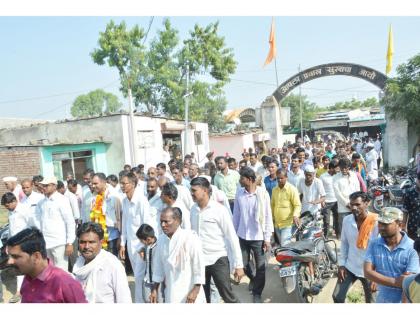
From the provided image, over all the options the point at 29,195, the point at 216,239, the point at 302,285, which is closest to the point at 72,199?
the point at 29,195

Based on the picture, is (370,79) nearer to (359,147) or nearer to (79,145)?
(359,147)

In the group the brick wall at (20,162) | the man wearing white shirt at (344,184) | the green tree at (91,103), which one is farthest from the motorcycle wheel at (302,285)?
the green tree at (91,103)

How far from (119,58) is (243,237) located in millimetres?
19650

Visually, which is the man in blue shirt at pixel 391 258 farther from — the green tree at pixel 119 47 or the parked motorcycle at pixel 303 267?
the green tree at pixel 119 47

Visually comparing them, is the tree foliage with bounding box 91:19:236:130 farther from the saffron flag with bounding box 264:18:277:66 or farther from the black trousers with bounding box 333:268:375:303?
the black trousers with bounding box 333:268:375:303

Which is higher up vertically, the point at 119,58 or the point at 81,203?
the point at 119,58

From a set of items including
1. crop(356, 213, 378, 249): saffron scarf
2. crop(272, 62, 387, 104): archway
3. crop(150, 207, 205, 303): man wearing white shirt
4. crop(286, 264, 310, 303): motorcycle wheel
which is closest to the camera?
crop(150, 207, 205, 303): man wearing white shirt

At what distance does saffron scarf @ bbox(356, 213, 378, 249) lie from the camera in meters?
3.71

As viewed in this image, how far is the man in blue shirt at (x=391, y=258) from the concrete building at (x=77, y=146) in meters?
11.2

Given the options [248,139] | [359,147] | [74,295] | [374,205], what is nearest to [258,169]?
[374,205]

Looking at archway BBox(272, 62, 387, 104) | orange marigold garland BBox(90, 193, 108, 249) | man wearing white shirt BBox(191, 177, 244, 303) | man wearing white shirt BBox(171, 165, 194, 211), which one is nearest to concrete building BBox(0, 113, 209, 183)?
archway BBox(272, 62, 387, 104)

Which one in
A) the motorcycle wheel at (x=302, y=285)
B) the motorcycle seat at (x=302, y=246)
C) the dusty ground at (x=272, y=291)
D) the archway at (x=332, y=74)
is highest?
the archway at (x=332, y=74)

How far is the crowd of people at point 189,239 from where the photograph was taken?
2816mm

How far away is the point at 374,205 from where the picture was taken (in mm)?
8195
